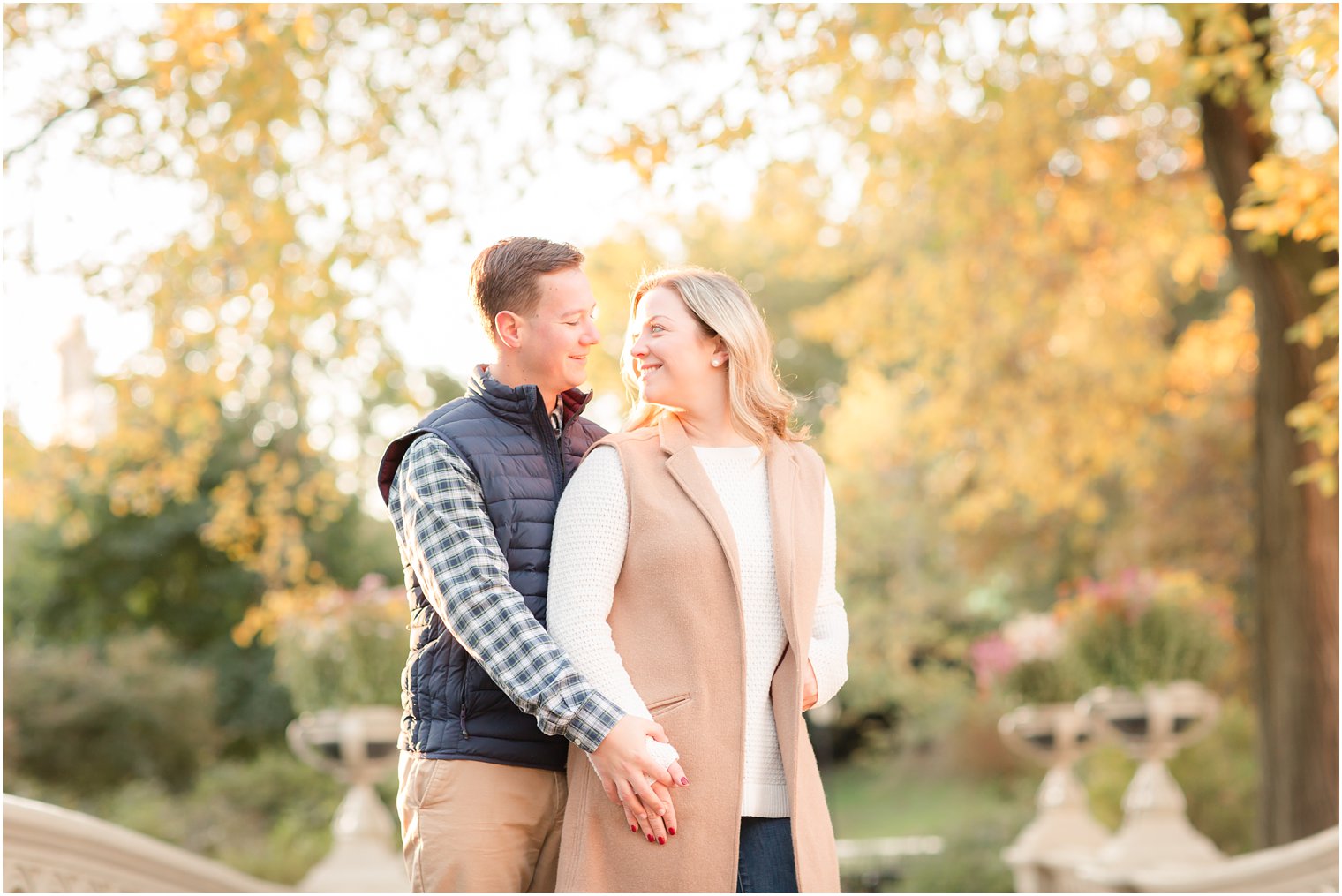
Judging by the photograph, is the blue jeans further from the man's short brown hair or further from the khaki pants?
the man's short brown hair

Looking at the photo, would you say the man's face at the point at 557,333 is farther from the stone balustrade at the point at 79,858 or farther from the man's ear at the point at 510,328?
the stone balustrade at the point at 79,858

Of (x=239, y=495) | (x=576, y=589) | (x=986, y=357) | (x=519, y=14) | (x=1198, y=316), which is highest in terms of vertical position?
(x=1198, y=316)

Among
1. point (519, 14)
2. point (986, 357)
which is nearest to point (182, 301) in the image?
point (519, 14)

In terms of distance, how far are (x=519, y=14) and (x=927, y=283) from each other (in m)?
4.30

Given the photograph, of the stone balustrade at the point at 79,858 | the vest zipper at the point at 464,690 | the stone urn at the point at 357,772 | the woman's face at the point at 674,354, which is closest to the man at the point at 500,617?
the vest zipper at the point at 464,690

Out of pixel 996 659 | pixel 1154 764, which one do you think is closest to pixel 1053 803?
pixel 996 659

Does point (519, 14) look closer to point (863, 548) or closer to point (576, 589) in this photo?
point (576, 589)

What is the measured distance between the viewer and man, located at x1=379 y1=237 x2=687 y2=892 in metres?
2.32

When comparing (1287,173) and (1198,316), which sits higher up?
(1198,316)

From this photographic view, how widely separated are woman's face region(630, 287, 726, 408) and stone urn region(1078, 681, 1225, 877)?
5.43 meters

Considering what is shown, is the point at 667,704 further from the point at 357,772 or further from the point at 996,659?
the point at 996,659

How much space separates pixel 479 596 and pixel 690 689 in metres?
0.41

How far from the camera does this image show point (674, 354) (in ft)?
8.30

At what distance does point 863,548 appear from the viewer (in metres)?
18.8
